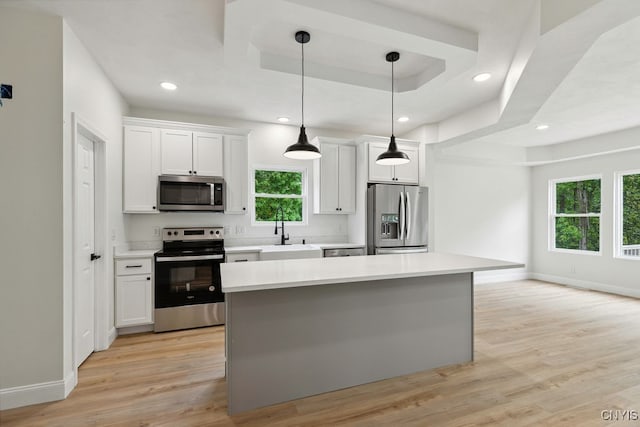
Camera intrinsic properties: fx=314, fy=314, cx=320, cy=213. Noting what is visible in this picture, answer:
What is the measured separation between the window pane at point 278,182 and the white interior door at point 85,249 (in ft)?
7.02

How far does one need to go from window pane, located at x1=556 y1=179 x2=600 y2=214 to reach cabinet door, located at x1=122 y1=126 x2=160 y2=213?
720 cm

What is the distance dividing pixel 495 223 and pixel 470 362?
4330 mm

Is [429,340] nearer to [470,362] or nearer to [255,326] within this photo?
[470,362]

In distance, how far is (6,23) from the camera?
2.14 meters

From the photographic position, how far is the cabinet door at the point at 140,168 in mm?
3680

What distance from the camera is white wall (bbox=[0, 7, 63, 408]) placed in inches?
83.5

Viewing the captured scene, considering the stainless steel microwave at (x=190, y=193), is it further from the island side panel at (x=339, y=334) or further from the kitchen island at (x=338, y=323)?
Answer: the island side panel at (x=339, y=334)

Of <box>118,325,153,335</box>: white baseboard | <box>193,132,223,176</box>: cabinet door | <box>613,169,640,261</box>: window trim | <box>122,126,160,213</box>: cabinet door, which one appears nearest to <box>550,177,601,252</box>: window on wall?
<box>613,169,640,261</box>: window trim

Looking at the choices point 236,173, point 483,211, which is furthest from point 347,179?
point 483,211

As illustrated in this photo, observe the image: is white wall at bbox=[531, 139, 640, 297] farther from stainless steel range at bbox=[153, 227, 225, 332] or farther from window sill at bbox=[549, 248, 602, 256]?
stainless steel range at bbox=[153, 227, 225, 332]

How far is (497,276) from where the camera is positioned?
635cm

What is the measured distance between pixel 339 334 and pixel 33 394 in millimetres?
2160

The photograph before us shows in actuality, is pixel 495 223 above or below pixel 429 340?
above

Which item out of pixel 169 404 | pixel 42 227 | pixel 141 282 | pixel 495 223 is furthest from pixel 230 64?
pixel 495 223
